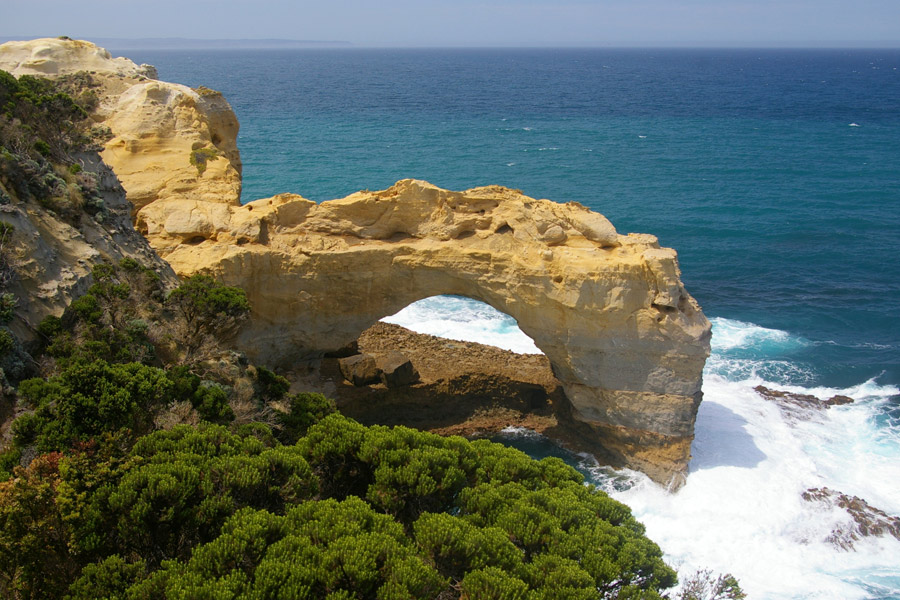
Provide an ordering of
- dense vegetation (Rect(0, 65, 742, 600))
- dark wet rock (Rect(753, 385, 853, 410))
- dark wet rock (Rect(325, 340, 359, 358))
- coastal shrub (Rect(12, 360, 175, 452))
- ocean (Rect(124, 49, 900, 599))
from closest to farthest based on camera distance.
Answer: dense vegetation (Rect(0, 65, 742, 600)) < coastal shrub (Rect(12, 360, 175, 452)) < ocean (Rect(124, 49, 900, 599)) < dark wet rock (Rect(325, 340, 359, 358)) < dark wet rock (Rect(753, 385, 853, 410))

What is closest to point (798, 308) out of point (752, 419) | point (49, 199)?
point (752, 419)

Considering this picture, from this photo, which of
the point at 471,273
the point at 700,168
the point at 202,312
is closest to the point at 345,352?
the point at 471,273

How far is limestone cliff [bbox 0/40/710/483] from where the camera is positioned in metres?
22.5

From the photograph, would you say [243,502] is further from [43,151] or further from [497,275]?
[43,151]

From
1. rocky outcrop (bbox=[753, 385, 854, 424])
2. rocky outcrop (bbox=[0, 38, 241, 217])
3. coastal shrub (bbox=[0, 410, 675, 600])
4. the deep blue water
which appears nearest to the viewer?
coastal shrub (bbox=[0, 410, 675, 600])

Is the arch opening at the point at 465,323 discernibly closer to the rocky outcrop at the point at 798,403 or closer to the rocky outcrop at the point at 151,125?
the rocky outcrop at the point at 798,403

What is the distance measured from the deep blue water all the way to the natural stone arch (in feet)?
42.6

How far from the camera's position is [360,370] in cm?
2767

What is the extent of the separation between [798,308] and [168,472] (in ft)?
116

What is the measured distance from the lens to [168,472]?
37.1ft

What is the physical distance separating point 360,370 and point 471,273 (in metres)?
6.71

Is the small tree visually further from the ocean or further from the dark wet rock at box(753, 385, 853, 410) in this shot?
the dark wet rock at box(753, 385, 853, 410)

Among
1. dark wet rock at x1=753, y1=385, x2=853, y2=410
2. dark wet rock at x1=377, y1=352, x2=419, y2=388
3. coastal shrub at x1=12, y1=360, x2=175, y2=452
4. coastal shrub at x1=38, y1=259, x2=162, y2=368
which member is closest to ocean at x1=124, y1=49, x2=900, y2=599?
dark wet rock at x1=753, y1=385, x2=853, y2=410

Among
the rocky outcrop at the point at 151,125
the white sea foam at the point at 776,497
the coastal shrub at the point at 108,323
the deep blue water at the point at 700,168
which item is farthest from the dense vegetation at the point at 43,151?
the deep blue water at the point at 700,168
